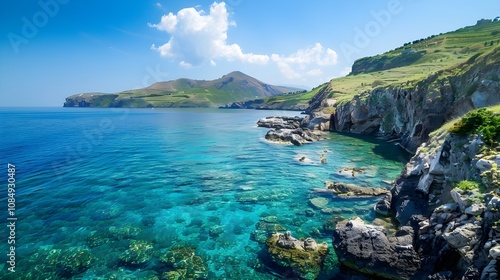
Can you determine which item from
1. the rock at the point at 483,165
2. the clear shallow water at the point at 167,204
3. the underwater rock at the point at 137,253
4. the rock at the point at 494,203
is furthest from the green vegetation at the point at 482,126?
the underwater rock at the point at 137,253

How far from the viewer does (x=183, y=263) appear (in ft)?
61.4

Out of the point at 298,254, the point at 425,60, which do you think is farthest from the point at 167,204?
the point at 425,60

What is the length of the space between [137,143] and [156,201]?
154 ft

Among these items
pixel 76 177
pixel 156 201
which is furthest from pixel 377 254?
pixel 76 177

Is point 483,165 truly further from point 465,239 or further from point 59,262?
point 59,262

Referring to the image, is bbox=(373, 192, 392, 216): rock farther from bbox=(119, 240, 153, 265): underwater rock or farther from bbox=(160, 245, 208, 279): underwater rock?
bbox=(119, 240, 153, 265): underwater rock

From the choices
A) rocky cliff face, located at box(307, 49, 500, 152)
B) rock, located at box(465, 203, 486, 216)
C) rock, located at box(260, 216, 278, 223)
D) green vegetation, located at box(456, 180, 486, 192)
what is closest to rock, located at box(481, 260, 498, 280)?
rock, located at box(465, 203, 486, 216)

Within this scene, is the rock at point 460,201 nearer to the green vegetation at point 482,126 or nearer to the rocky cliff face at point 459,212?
the rocky cliff face at point 459,212

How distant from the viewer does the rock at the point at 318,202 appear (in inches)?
1123

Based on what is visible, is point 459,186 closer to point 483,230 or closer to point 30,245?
point 483,230

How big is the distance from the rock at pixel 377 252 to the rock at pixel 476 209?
14.6 feet

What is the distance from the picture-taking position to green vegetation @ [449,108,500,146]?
1816 centimetres

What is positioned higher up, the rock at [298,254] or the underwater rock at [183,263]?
the rock at [298,254]

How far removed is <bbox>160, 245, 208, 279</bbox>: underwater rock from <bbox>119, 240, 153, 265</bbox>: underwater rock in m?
1.32
